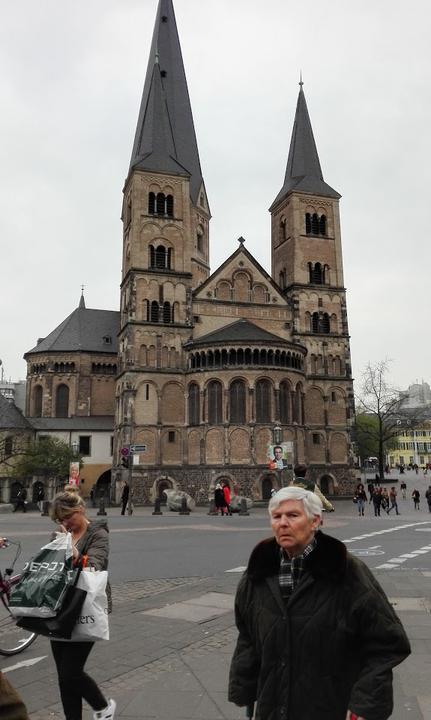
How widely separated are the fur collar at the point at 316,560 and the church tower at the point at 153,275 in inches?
1643

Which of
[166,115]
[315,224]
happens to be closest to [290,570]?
[315,224]

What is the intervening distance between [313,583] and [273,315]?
4830 centimetres

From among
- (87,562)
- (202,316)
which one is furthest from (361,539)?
(202,316)

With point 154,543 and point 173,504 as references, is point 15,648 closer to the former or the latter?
point 154,543

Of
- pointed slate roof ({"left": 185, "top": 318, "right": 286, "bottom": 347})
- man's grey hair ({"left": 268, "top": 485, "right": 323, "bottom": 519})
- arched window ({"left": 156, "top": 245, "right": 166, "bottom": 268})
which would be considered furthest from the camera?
arched window ({"left": 156, "top": 245, "right": 166, "bottom": 268})

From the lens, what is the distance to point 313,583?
307cm

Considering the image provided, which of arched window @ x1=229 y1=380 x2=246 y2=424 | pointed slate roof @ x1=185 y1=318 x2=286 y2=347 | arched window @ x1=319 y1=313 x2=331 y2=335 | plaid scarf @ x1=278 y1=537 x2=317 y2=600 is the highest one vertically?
arched window @ x1=319 y1=313 x2=331 y2=335

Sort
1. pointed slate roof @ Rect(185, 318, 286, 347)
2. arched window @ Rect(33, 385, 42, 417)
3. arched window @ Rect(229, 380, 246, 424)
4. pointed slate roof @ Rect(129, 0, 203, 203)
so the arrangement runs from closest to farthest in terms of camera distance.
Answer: arched window @ Rect(229, 380, 246, 424)
pointed slate roof @ Rect(185, 318, 286, 347)
pointed slate roof @ Rect(129, 0, 203, 203)
arched window @ Rect(33, 385, 42, 417)

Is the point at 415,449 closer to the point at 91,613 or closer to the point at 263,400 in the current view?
the point at 263,400

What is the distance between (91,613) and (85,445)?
55.8 metres

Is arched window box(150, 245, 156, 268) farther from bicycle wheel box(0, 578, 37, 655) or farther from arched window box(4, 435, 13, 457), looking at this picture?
bicycle wheel box(0, 578, 37, 655)

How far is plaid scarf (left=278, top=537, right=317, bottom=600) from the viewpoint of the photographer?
10.3 feet

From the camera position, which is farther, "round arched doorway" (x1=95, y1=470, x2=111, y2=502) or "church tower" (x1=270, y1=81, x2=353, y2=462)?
"round arched doorway" (x1=95, y1=470, x2=111, y2=502)

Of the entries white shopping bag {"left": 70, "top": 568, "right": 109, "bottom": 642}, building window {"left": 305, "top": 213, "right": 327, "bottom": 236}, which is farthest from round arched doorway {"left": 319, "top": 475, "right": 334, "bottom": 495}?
white shopping bag {"left": 70, "top": 568, "right": 109, "bottom": 642}
